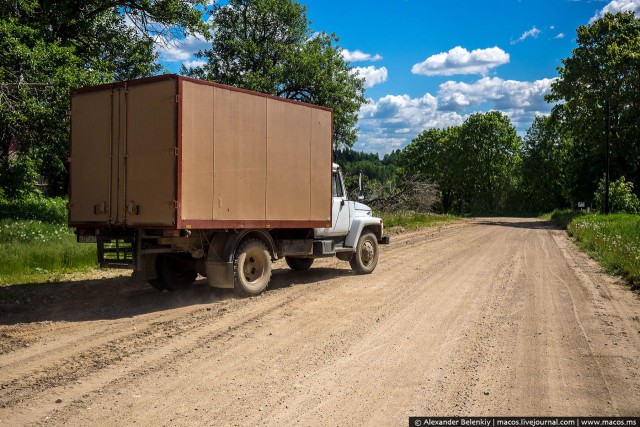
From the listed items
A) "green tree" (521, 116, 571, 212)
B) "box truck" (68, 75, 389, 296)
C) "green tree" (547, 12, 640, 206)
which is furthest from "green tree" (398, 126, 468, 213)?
"box truck" (68, 75, 389, 296)

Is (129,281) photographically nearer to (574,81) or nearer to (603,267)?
(603,267)

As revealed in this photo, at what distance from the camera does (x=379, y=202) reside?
35344 millimetres

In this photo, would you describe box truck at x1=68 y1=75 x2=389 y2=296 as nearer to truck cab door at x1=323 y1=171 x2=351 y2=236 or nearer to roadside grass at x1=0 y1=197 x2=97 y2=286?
truck cab door at x1=323 y1=171 x2=351 y2=236

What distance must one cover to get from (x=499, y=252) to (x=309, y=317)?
458 inches

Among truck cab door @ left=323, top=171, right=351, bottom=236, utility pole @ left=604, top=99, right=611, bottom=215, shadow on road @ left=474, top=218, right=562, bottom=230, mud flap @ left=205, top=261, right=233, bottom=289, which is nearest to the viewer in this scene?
mud flap @ left=205, top=261, right=233, bottom=289

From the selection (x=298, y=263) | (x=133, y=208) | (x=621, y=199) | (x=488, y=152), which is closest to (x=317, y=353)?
(x=133, y=208)

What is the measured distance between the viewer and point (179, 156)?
8.59m

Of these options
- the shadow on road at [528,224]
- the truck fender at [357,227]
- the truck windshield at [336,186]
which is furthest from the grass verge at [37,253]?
the shadow on road at [528,224]

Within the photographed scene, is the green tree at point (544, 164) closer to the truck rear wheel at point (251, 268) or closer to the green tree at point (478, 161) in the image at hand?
the green tree at point (478, 161)

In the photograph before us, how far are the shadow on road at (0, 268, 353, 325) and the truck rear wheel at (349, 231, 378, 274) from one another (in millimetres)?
1298

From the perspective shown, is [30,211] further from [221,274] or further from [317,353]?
[317,353]

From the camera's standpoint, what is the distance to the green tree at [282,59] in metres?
29.0

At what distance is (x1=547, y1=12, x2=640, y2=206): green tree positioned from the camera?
1556 inches

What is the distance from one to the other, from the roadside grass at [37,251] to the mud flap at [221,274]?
160 inches
